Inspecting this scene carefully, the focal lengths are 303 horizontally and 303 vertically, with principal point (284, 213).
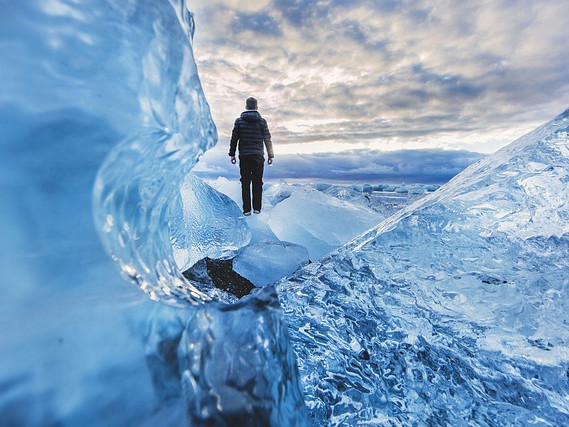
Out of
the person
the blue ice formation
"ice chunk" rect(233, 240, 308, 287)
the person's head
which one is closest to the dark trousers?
the person

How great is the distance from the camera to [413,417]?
829 mm

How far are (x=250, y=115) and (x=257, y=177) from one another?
0.94 meters

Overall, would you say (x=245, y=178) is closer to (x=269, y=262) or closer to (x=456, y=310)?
(x=269, y=262)

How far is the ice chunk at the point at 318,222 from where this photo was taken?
3014 mm

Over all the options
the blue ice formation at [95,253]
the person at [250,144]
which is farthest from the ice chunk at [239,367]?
the person at [250,144]

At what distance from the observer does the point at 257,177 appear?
479 centimetres

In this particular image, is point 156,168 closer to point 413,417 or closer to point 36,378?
point 36,378


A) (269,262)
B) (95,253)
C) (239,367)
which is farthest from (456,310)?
(269,262)

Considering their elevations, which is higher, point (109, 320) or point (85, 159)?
point (85, 159)

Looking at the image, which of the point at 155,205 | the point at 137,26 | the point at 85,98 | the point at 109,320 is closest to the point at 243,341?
the point at 109,320

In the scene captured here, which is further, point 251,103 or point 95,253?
point 251,103

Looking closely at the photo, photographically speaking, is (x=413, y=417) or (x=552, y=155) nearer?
(x=413, y=417)

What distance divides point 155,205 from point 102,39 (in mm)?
406

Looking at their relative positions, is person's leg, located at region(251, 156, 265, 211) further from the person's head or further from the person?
the person's head
